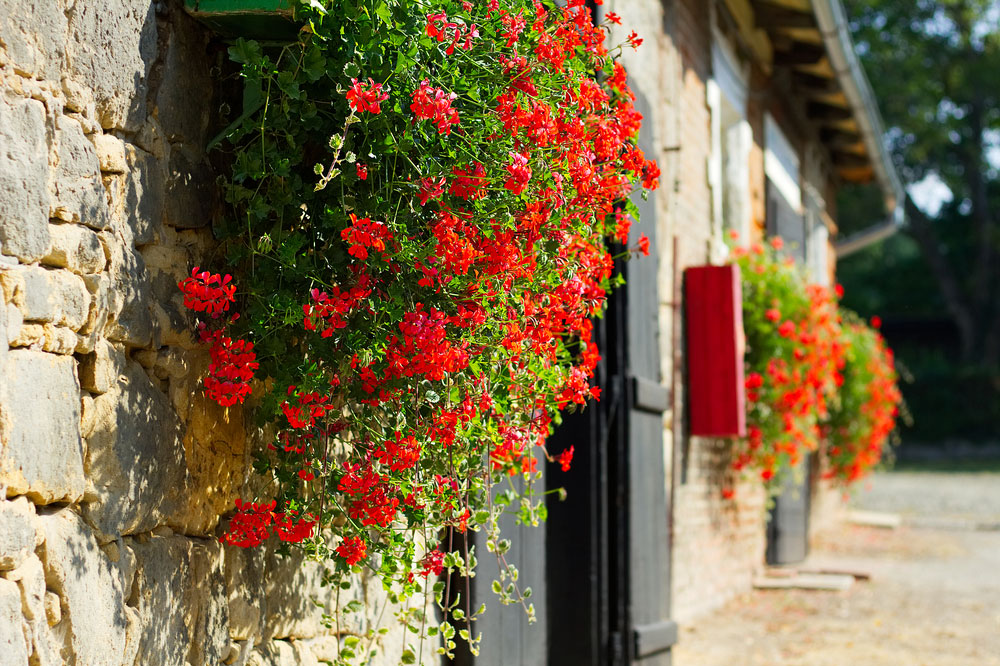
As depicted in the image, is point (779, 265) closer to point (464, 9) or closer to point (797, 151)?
point (797, 151)

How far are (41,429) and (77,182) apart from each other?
1.53 ft

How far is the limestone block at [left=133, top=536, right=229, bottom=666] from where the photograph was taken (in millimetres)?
2168

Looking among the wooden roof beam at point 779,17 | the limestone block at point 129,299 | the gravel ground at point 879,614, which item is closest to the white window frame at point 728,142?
the wooden roof beam at point 779,17

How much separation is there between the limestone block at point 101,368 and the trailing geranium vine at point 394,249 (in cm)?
19

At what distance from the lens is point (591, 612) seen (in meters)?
4.21

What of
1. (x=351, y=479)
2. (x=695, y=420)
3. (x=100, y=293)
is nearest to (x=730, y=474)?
(x=695, y=420)

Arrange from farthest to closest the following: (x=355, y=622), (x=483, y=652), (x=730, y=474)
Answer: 1. (x=730, y=474)
2. (x=483, y=652)
3. (x=355, y=622)

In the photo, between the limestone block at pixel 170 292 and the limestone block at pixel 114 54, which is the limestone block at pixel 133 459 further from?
the limestone block at pixel 114 54

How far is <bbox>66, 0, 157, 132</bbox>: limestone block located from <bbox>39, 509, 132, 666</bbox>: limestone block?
0.79 m

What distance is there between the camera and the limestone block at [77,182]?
199cm

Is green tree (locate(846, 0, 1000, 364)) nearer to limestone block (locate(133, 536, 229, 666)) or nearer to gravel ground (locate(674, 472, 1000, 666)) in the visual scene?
gravel ground (locate(674, 472, 1000, 666))

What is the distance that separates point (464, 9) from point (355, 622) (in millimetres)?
1627

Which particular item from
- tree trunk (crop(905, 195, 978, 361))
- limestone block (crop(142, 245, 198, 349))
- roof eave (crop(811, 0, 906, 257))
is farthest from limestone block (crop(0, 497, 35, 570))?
tree trunk (crop(905, 195, 978, 361))

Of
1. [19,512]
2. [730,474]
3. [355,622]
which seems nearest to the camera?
[19,512]
